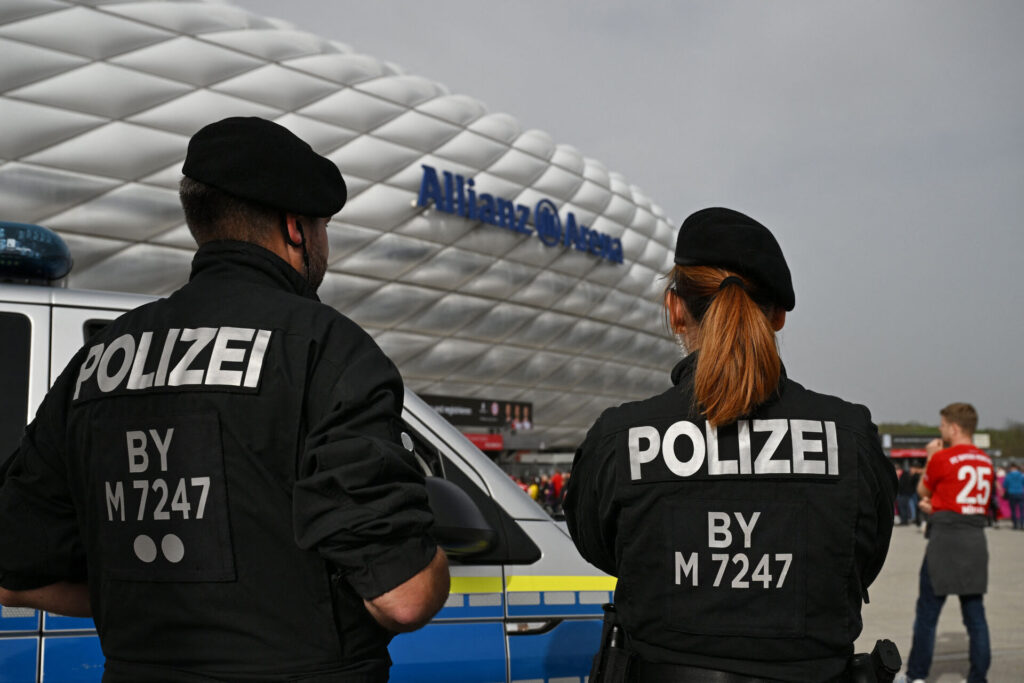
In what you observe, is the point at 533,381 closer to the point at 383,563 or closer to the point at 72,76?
the point at 72,76

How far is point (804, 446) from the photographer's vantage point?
5.56ft

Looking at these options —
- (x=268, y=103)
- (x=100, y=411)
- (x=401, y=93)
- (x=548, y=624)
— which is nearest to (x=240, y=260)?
(x=100, y=411)

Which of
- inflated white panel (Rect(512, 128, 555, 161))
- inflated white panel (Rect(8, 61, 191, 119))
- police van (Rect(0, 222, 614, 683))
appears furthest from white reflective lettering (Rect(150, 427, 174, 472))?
inflated white panel (Rect(512, 128, 555, 161))

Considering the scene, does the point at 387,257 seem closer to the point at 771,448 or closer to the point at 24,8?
the point at 24,8

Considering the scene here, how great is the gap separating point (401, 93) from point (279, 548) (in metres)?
23.5

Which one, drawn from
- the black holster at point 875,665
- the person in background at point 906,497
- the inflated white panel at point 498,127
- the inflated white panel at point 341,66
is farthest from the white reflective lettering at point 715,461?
the inflated white panel at point 498,127

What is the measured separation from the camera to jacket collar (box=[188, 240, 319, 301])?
149 centimetres

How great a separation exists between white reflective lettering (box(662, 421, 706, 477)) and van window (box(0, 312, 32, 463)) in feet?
4.74

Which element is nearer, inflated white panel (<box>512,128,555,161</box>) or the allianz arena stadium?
the allianz arena stadium

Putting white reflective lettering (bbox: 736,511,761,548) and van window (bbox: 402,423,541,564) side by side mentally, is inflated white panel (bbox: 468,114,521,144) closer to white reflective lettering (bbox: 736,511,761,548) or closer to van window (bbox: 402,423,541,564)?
van window (bbox: 402,423,541,564)

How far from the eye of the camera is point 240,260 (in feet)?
4.89

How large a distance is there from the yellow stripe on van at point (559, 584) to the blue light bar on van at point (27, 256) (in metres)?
1.41

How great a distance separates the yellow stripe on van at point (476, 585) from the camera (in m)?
2.24

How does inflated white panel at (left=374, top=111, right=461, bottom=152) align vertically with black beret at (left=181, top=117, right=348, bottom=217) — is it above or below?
above
